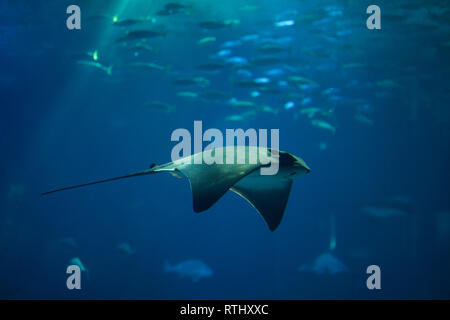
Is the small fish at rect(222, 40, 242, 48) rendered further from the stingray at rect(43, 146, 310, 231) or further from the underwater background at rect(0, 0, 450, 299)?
the stingray at rect(43, 146, 310, 231)

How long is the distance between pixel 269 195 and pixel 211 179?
130 cm

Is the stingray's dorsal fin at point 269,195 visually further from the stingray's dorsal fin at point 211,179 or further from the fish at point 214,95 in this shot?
the fish at point 214,95

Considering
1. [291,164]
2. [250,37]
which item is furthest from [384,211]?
[291,164]

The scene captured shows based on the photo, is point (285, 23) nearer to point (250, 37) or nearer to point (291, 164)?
point (250, 37)

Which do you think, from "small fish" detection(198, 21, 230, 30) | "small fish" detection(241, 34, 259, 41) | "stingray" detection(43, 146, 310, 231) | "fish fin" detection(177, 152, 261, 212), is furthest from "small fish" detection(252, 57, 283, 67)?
"fish fin" detection(177, 152, 261, 212)

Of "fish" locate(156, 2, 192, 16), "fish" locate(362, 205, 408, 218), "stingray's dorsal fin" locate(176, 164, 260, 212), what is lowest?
"stingray's dorsal fin" locate(176, 164, 260, 212)

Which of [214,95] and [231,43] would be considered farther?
[231,43]

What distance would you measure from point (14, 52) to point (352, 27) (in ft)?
54.9

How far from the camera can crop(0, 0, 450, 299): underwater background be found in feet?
44.6

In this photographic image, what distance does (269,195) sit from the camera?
3.86m

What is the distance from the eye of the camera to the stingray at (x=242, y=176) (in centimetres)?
260

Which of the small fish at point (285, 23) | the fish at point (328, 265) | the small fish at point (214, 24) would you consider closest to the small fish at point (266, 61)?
the small fish at point (214, 24)
